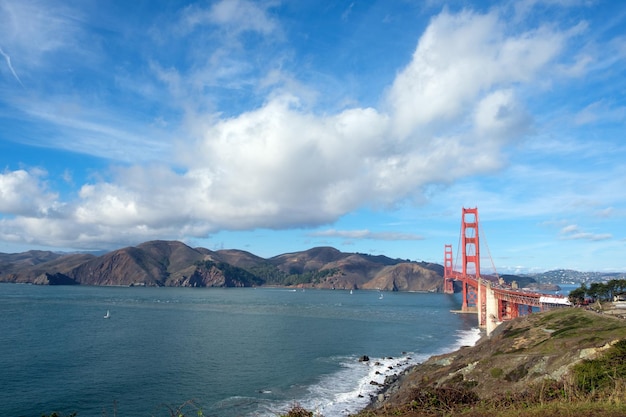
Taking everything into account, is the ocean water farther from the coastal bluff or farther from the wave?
the coastal bluff

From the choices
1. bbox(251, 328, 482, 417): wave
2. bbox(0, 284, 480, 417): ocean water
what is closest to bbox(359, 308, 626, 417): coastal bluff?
bbox(251, 328, 482, 417): wave

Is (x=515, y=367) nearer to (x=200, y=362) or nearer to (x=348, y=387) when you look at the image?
(x=348, y=387)

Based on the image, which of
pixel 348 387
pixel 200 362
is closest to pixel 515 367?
pixel 348 387

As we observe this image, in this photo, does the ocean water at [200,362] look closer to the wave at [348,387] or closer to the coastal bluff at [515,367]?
the wave at [348,387]

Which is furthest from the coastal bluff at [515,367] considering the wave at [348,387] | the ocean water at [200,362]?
the ocean water at [200,362]

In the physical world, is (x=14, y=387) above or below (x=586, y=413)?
below

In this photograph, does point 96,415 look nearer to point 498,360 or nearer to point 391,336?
point 498,360

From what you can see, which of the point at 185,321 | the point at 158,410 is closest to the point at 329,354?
the point at 158,410
